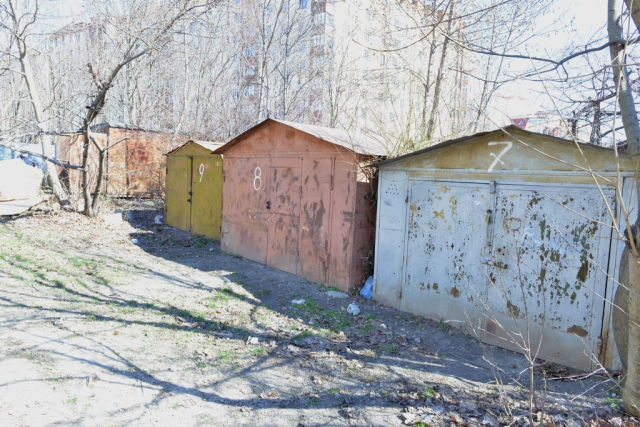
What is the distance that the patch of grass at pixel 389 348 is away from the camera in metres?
4.95

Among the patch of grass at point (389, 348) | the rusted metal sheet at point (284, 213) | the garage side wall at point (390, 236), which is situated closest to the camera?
the patch of grass at point (389, 348)

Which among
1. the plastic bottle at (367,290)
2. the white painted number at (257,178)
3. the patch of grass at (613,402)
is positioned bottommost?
the patch of grass at (613,402)

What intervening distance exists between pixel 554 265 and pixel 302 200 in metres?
4.27

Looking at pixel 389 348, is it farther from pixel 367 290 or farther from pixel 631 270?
pixel 631 270

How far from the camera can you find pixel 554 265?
15.5 ft

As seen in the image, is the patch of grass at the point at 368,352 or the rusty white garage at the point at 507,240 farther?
the patch of grass at the point at 368,352

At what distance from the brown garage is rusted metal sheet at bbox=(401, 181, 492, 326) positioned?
992 mm

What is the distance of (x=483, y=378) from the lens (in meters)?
4.34

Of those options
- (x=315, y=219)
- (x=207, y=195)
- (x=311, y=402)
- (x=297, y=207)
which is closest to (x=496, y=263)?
(x=311, y=402)

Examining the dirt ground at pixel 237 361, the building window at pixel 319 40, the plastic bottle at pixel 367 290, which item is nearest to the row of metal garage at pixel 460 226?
the plastic bottle at pixel 367 290

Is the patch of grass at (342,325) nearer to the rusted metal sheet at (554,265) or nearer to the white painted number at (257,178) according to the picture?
the rusted metal sheet at (554,265)

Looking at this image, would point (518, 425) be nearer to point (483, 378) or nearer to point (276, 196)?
point (483, 378)

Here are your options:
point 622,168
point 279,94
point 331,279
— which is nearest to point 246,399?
point 331,279

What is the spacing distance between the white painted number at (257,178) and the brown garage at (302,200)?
2cm
